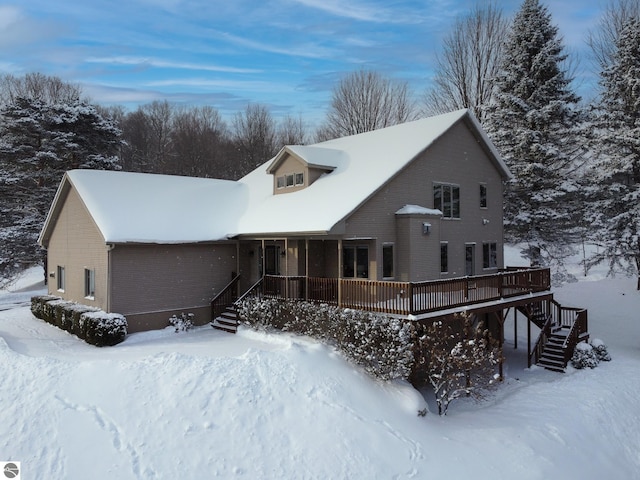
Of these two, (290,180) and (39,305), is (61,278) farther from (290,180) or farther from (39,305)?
(290,180)

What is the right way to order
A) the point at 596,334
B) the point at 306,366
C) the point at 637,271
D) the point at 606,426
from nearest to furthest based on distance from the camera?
the point at 306,366 → the point at 606,426 → the point at 596,334 → the point at 637,271

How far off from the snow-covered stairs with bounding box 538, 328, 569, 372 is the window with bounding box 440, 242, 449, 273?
491cm

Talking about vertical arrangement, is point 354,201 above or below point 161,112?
below

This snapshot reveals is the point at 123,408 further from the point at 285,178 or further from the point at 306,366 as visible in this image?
the point at 285,178

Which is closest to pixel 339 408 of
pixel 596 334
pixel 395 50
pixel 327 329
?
pixel 327 329

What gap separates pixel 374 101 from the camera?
1663 inches

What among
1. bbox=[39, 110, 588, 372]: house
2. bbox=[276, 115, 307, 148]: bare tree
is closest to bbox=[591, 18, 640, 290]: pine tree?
bbox=[39, 110, 588, 372]: house

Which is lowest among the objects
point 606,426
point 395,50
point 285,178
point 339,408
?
point 606,426

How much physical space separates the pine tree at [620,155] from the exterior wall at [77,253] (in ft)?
75.1

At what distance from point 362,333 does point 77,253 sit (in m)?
13.0

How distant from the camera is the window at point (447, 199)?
1980cm

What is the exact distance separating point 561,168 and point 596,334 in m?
8.77

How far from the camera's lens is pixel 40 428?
946 cm

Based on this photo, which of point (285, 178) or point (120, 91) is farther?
point (120, 91)
